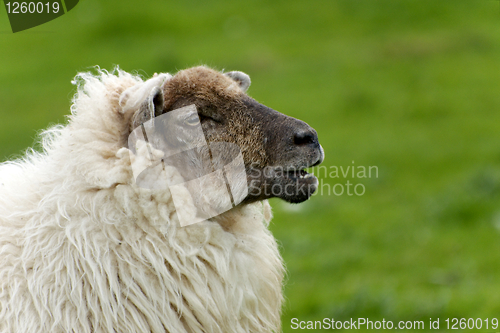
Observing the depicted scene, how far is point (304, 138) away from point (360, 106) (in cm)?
914

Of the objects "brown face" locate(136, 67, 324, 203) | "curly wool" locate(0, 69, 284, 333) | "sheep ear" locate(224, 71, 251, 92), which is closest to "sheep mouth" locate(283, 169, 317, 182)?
"brown face" locate(136, 67, 324, 203)

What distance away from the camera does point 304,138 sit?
308cm

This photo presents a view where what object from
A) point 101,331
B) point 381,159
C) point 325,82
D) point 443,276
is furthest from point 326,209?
point 101,331

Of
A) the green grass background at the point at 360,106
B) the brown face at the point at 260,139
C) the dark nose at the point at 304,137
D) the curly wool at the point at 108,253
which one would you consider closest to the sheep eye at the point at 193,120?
the brown face at the point at 260,139

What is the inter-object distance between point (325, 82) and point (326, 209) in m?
5.14

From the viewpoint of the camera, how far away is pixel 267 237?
336cm

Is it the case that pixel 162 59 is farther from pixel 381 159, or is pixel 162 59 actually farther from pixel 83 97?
pixel 83 97

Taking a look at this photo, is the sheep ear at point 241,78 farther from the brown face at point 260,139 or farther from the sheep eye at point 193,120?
the sheep eye at point 193,120

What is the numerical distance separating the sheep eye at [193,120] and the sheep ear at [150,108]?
15 cm

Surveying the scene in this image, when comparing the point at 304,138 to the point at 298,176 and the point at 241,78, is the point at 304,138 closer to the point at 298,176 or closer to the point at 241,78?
the point at 298,176

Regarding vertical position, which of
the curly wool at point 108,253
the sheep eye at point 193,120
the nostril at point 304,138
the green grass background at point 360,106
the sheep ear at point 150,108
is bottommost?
the green grass background at point 360,106

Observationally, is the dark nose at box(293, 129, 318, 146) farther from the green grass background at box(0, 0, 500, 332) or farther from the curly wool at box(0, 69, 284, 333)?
the green grass background at box(0, 0, 500, 332)

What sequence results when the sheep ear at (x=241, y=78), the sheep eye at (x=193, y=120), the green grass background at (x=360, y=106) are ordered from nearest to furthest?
1. the sheep eye at (x=193, y=120)
2. the sheep ear at (x=241, y=78)
3. the green grass background at (x=360, y=106)

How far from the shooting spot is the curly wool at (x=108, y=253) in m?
2.79
